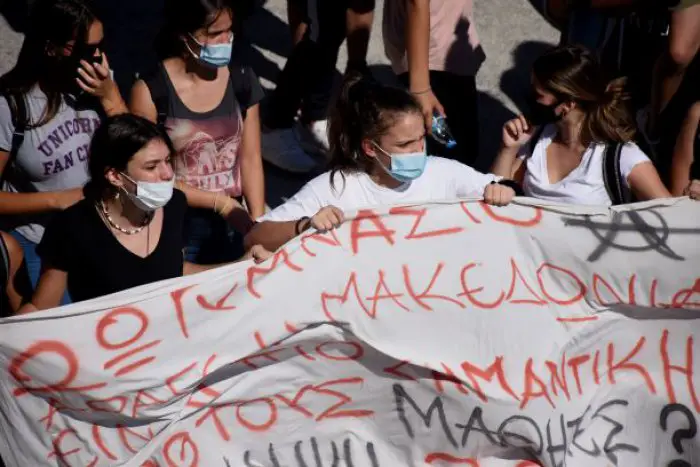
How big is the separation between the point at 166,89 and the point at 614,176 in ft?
5.25

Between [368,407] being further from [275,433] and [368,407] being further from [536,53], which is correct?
[536,53]

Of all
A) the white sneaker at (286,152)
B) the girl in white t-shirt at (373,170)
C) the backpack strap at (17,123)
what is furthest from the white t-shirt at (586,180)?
the white sneaker at (286,152)

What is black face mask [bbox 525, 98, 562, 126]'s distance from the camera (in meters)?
3.98

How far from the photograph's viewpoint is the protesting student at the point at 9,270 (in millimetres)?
3959

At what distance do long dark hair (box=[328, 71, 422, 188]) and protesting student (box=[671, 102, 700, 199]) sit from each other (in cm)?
97

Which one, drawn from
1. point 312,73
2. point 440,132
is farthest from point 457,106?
point 312,73

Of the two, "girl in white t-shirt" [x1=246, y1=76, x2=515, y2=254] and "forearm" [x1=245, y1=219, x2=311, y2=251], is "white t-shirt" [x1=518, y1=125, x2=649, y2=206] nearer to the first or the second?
"girl in white t-shirt" [x1=246, y1=76, x2=515, y2=254]

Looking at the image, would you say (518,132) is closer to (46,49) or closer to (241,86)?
(241,86)

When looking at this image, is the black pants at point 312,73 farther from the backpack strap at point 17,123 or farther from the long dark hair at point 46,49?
the backpack strap at point 17,123

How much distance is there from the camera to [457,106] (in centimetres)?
522

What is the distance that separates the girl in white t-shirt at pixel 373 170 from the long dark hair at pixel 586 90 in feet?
1.40

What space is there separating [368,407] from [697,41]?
2128mm

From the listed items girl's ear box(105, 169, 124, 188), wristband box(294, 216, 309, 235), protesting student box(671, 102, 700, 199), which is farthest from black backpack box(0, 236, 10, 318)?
protesting student box(671, 102, 700, 199)

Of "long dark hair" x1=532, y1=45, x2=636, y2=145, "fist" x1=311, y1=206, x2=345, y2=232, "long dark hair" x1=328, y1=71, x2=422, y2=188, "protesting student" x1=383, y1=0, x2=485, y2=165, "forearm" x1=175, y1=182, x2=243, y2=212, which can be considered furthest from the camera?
"protesting student" x1=383, y1=0, x2=485, y2=165
